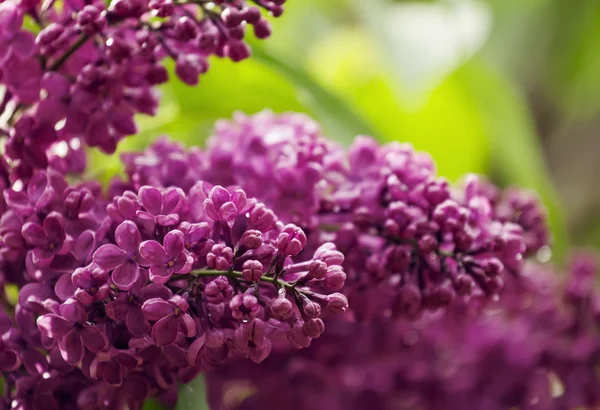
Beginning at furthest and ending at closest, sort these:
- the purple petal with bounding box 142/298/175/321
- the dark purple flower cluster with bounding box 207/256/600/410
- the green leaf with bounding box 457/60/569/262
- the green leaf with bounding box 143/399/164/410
Answer: the green leaf with bounding box 457/60/569/262 < the dark purple flower cluster with bounding box 207/256/600/410 < the green leaf with bounding box 143/399/164/410 < the purple petal with bounding box 142/298/175/321

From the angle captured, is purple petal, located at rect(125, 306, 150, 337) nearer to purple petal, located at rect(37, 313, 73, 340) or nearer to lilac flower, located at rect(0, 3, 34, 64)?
purple petal, located at rect(37, 313, 73, 340)

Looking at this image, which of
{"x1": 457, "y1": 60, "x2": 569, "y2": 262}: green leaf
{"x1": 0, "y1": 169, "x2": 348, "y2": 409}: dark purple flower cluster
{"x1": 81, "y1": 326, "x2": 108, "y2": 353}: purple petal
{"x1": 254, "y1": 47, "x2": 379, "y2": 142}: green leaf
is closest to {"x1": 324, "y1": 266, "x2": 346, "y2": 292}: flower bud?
{"x1": 0, "y1": 169, "x2": 348, "y2": 409}: dark purple flower cluster

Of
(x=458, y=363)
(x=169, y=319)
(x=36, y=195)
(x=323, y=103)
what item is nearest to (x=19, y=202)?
(x=36, y=195)

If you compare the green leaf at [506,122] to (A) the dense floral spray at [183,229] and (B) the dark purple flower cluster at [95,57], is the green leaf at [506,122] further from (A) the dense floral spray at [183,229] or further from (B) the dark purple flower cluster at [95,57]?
A: (B) the dark purple flower cluster at [95,57]

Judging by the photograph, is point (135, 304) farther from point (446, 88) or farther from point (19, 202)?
point (446, 88)

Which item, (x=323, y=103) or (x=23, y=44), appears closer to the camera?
(x=23, y=44)

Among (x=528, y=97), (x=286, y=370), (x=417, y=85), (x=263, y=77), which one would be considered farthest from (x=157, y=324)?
(x=528, y=97)

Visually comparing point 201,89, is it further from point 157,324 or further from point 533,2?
point 533,2

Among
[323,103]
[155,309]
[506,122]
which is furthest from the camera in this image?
[506,122]
